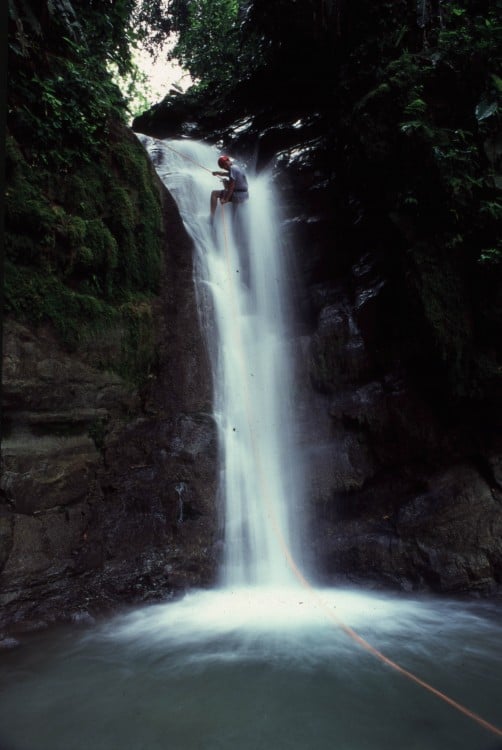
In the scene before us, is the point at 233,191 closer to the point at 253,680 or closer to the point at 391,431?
the point at 391,431

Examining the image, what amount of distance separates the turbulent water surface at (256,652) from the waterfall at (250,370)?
2 centimetres

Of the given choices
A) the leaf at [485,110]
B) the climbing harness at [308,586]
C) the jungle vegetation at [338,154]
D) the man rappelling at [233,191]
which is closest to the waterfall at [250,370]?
the climbing harness at [308,586]

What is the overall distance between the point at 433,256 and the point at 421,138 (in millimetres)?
1532

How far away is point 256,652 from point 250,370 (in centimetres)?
374

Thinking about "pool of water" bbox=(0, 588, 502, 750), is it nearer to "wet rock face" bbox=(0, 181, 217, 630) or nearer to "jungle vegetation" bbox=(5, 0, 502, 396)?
"wet rock face" bbox=(0, 181, 217, 630)

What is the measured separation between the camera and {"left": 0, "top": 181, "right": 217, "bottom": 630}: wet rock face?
4500mm

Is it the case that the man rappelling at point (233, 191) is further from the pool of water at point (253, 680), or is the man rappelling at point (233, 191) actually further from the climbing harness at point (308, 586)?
the pool of water at point (253, 680)

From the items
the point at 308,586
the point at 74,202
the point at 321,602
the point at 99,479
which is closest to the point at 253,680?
the point at 321,602

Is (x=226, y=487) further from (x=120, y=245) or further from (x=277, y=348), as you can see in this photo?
(x=120, y=245)

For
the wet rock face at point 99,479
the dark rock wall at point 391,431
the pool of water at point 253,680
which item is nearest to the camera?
the pool of water at point 253,680

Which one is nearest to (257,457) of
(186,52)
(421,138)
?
(421,138)

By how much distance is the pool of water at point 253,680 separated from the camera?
282 cm

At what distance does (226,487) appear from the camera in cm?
589

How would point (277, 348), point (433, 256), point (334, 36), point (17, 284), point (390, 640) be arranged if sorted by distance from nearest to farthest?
point (390, 640), point (17, 284), point (433, 256), point (277, 348), point (334, 36)
